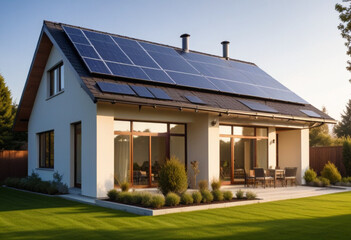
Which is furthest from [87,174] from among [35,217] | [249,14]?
[249,14]

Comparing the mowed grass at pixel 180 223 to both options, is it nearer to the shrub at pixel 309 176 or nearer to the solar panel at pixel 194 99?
the solar panel at pixel 194 99

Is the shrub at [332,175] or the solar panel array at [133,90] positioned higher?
the solar panel array at [133,90]

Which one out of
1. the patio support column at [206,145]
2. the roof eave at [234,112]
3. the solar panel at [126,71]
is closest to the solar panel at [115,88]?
the roof eave at [234,112]

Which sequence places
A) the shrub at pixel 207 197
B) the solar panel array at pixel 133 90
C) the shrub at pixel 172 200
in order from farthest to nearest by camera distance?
the solar panel array at pixel 133 90 < the shrub at pixel 207 197 < the shrub at pixel 172 200

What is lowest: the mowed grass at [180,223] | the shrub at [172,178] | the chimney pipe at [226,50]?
the mowed grass at [180,223]

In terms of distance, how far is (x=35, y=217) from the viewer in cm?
906

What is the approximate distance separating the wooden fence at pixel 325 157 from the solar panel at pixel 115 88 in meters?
13.9

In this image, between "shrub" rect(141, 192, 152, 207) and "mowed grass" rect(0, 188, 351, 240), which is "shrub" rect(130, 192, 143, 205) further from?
"mowed grass" rect(0, 188, 351, 240)

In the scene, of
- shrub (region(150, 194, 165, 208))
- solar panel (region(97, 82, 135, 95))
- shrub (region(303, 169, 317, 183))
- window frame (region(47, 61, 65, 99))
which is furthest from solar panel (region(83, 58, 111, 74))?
shrub (region(303, 169, 317, 183))

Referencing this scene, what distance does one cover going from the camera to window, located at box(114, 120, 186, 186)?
1358 cm

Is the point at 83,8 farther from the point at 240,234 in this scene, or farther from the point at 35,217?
the point at 240,234

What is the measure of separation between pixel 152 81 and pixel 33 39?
6.70 metres

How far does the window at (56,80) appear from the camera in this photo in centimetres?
1598

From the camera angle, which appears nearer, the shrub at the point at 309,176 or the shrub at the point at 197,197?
the shrub at the point at 197,197
